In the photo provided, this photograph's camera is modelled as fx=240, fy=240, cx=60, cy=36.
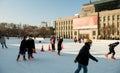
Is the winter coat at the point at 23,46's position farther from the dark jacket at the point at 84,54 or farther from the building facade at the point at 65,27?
the building facade at the point at 65,27

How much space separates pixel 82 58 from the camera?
7090 mm

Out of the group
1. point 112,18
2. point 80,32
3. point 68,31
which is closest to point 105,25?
point 112,18

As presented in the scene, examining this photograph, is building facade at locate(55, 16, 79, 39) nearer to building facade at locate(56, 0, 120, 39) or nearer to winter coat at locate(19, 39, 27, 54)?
building facade at locate(56, 0, 120, 39)

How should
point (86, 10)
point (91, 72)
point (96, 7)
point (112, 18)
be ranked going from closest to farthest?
point (91, 72) → point (112, 18) → point (96, 7) → point (86, 10)

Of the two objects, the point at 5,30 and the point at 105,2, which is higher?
the point at 105,2

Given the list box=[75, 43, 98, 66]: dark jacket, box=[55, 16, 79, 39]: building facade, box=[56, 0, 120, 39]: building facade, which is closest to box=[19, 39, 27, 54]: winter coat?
box=[75, 43, 98, 66]: dark jacket

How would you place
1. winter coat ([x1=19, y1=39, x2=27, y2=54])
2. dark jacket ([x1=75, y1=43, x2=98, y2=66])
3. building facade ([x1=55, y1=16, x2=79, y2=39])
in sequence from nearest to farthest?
dark jacket ([x1=75, y1=43, x2=98, y2=66]) → winter coat ([x1=19, y1=39, x2=27, y2=54]) → building facade ([x1=55, y1=16, x2=79, y2=39])

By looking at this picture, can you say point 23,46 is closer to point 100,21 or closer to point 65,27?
point 100,21

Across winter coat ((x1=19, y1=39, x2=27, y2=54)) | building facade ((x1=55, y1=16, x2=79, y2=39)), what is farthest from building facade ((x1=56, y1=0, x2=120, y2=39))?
winter coat ((x1=19, y1=39, x2=27, y2=54))

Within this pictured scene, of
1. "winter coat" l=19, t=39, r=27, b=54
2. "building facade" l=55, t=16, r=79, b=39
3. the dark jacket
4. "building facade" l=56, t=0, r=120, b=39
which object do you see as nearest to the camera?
the dark jacket

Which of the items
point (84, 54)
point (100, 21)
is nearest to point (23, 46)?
point (84, 54)

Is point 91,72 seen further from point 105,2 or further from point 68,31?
point 68,31

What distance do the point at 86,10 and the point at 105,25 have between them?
47.8 feet

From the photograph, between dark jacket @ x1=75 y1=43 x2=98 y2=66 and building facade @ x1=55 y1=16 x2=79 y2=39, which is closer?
dark jacket @ x1=75 y1=43 x2=98 y2=66
